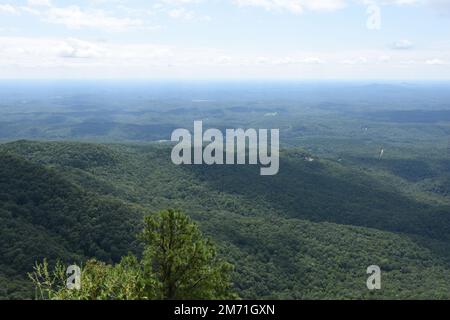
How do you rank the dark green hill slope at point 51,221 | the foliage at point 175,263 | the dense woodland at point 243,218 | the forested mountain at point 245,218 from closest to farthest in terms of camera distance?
the foliage at point 175,263 → the dark green hill slope at point 51,221 → the dense woodland at point 243,218 → the forested mountain at point 245,218

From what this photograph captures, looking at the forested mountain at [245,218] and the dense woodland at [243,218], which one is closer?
the dense woodland at [243,218]

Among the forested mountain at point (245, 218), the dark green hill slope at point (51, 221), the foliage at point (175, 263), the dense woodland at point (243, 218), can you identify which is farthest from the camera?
the forested mountain at point (245, 218)

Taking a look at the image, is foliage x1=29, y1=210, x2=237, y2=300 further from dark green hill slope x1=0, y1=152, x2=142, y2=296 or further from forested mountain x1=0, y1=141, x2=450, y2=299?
dark green hill slope x1=0, y1=152, x2=142, y2=296

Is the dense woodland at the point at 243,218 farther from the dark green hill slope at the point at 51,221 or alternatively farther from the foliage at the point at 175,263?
the foliage at the point at 175,263

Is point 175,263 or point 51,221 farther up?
point 175,263

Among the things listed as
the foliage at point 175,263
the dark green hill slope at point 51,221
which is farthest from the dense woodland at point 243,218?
the foliage at point 175,263

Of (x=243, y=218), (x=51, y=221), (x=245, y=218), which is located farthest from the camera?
(x=245, y=218)

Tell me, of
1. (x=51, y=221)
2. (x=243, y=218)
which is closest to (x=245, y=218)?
(x=243, y=218)

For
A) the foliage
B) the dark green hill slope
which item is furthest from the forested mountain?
the foliage

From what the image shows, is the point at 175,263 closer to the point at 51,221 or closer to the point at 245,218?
the point at 51,221
